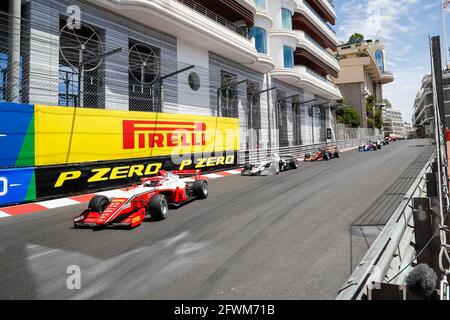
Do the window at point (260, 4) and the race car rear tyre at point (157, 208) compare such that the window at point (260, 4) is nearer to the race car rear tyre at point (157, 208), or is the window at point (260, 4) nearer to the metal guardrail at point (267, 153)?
the metal guardrail at point (267, 153)

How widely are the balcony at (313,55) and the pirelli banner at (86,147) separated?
18890 millimetres

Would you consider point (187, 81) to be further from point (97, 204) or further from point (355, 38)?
point (355, 38)

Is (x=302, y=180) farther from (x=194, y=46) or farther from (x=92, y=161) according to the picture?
(x=194, y=46)

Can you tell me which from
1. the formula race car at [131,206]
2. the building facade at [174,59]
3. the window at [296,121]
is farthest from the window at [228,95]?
the formula race car at [131,206]

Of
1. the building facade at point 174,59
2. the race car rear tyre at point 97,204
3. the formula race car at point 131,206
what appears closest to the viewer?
the formula race car at point 131,206

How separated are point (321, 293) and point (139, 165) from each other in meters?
9.47

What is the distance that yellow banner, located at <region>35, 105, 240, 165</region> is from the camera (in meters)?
9.09

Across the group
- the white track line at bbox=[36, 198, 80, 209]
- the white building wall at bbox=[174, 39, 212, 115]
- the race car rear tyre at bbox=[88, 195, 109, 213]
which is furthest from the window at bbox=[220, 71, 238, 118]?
the race car rear tyre at bbox=[88, 195, 109, 213]

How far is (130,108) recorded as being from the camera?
14359 millimetres

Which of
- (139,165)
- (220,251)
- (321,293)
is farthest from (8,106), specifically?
(321,293)

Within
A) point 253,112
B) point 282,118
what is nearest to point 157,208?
point 253,112

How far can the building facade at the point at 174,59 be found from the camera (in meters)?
10.9

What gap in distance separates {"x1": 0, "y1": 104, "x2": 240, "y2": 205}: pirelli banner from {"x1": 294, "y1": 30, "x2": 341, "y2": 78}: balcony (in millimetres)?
18890

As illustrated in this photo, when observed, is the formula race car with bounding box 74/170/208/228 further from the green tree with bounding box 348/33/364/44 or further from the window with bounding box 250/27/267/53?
the green tree with bounding box 348/33/364/44
